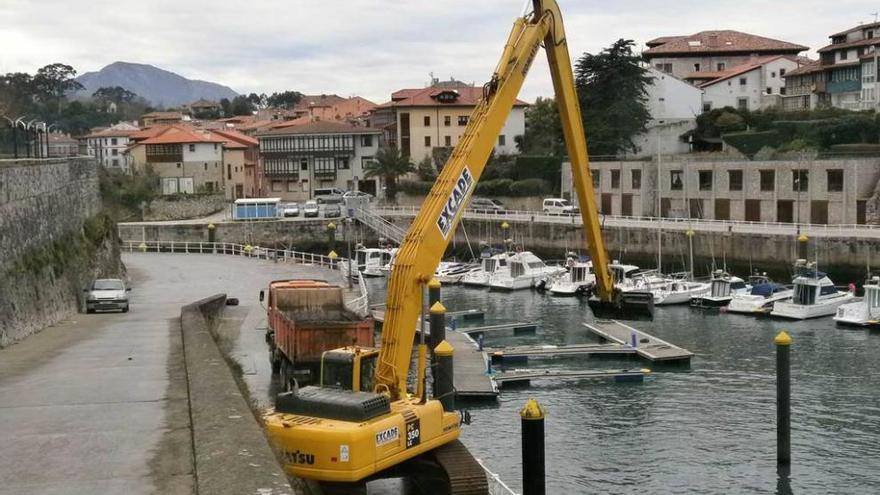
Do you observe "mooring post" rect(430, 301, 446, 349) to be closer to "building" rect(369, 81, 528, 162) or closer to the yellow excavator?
the yellow excavator

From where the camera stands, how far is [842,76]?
311ft

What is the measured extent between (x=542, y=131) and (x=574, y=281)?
152 ft

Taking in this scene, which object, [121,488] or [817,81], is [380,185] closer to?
[817,81]

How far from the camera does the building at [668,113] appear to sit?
92.6 meters

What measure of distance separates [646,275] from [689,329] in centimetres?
1316

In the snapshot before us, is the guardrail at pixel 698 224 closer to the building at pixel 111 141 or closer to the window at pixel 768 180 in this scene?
the window at pixel 768 180

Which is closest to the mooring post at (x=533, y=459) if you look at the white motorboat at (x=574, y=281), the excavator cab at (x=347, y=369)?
the excavator cab at (x=347, y=369)

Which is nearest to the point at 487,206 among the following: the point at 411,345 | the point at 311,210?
the point at 311,210

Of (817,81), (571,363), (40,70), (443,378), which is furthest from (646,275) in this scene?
(40,70)

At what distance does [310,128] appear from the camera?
106125 mm

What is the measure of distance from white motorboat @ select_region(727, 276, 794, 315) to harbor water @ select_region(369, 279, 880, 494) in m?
5.85

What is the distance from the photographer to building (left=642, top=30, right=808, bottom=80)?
112m

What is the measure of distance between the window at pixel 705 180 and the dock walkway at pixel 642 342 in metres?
34.6

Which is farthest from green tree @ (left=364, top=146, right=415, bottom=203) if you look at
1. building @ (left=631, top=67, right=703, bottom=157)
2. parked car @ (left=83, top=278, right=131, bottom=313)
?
parked car @ (left=83, top=278, right=131, bottom=313)
